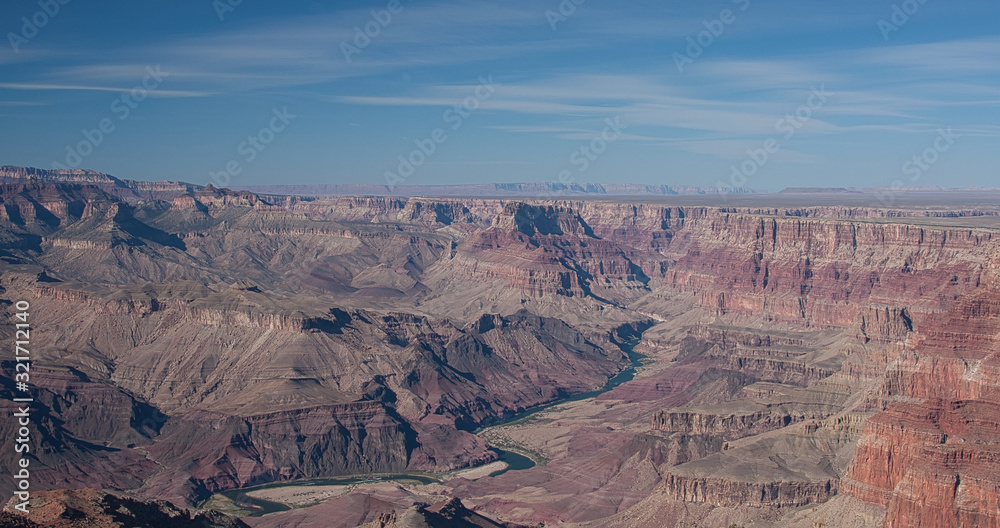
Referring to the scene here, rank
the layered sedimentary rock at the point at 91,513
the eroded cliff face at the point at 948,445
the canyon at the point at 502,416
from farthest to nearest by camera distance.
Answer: the canyon at the point at 502,416
the eroded cliff face at the point at 948,445
the layered sedimentary rock at the point at 91,513

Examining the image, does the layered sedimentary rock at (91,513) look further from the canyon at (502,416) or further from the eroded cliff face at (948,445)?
the eroded cliff face at (948,445)

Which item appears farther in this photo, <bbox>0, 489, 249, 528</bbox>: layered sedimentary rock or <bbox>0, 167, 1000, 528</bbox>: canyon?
<bbox>0, 167, 1000, 528</bbox>: canyon

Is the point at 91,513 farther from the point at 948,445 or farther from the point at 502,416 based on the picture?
the point at 502,416

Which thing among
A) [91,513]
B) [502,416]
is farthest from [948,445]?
[502,416]

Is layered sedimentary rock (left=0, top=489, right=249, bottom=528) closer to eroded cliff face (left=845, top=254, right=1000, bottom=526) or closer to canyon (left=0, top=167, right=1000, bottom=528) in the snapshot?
canyon (left=0, top=167, right=1000, bottom=528)

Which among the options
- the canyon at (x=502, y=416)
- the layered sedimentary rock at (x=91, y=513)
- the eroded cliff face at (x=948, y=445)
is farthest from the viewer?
the canyon at (x=502, y=416)

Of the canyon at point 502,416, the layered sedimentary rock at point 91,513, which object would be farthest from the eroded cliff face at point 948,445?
the layered sedimentary rock at point 91,513

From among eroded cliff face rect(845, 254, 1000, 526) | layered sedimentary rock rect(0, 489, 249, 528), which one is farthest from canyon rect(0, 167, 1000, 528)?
layered sedimentary rock rect(0, 489, 249, 528)

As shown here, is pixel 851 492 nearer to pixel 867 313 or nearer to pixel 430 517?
pixel 430 517

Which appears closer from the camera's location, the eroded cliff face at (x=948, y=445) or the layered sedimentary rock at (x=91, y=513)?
the layered sedimentary rock at (x=91, y=513)

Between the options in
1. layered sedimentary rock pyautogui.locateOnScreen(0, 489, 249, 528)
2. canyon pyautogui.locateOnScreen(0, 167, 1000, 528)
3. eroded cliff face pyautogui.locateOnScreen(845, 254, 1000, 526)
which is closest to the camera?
layered sedimentary rock pyautogui.locateOnScreen(0, 489, 249, 528)

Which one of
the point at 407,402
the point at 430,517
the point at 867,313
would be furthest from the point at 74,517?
A: the point at 867,313

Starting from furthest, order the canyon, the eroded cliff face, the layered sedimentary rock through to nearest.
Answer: the canyon, the eroded cliff face, the layered sedimentary rock
